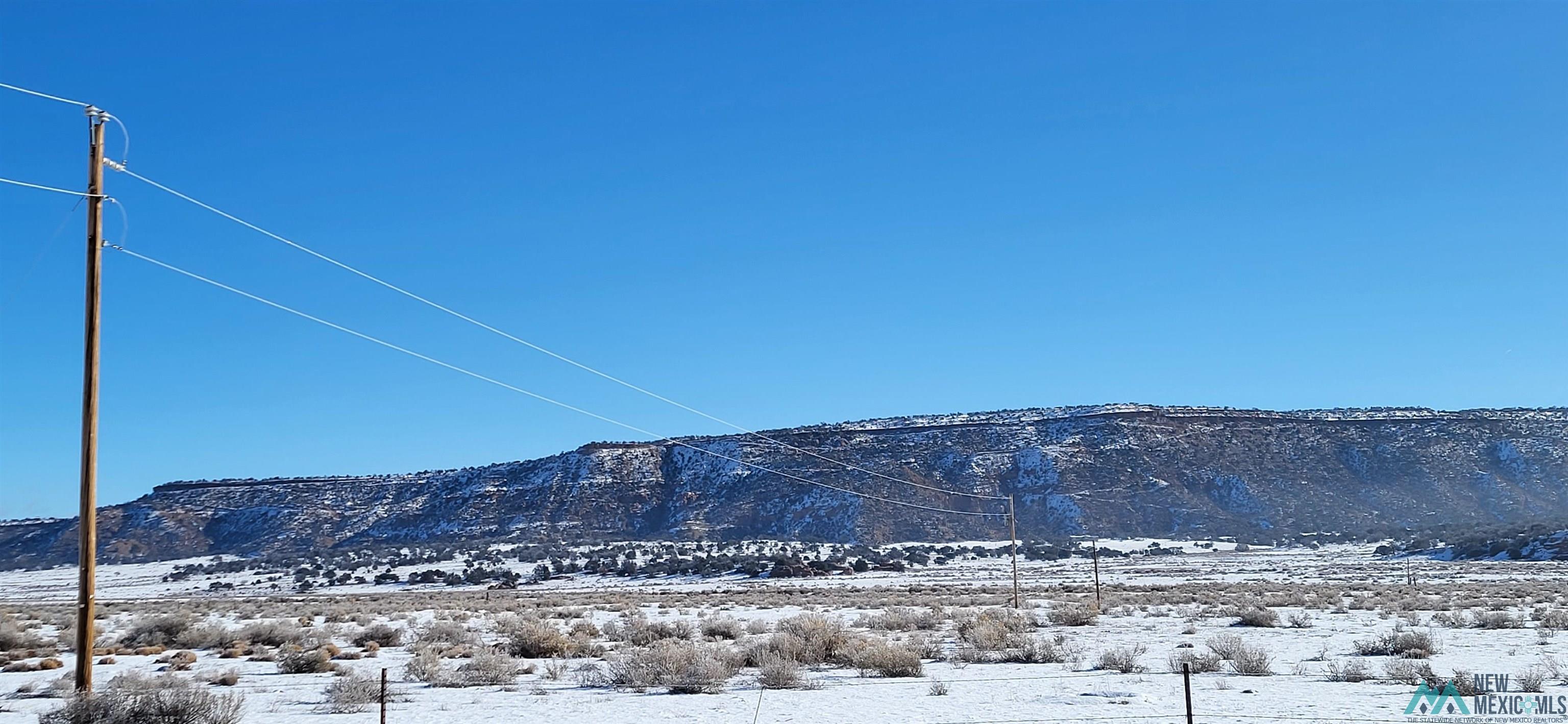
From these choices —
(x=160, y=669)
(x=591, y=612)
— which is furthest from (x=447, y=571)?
(x=160, y=669)

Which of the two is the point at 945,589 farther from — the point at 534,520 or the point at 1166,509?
the point at 534,520

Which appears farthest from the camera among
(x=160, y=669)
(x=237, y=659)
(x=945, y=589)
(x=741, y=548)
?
(x=741, y=548)

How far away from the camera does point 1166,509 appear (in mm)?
94000

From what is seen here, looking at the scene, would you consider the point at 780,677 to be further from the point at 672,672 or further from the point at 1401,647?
the point at 1401,647

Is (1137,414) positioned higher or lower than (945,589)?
higher

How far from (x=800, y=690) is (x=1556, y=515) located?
324ft

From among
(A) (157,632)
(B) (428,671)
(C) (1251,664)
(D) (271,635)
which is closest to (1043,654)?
(C) (1251,664)

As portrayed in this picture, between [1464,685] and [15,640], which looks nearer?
[1464,685]

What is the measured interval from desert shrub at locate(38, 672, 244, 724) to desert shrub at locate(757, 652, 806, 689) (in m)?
7.48

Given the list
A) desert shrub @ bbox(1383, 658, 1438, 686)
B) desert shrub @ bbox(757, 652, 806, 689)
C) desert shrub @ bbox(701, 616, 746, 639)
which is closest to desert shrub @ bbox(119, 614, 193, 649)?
desert shrub @ bbox(701, 616, 746, 639)

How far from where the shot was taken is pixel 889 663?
59.1ft

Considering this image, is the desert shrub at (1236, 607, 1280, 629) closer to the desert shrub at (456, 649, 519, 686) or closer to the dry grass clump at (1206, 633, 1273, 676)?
the dry grass clump at (1206, 633, 1273, 676)

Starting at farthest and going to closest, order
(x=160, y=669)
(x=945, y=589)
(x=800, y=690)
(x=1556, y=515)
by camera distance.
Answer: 1. (x=1556, y=515)
2. (x=945, y=589)
3. (x=160, y=669)
4. (x=800, y=690)

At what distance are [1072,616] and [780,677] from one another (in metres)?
14.7
